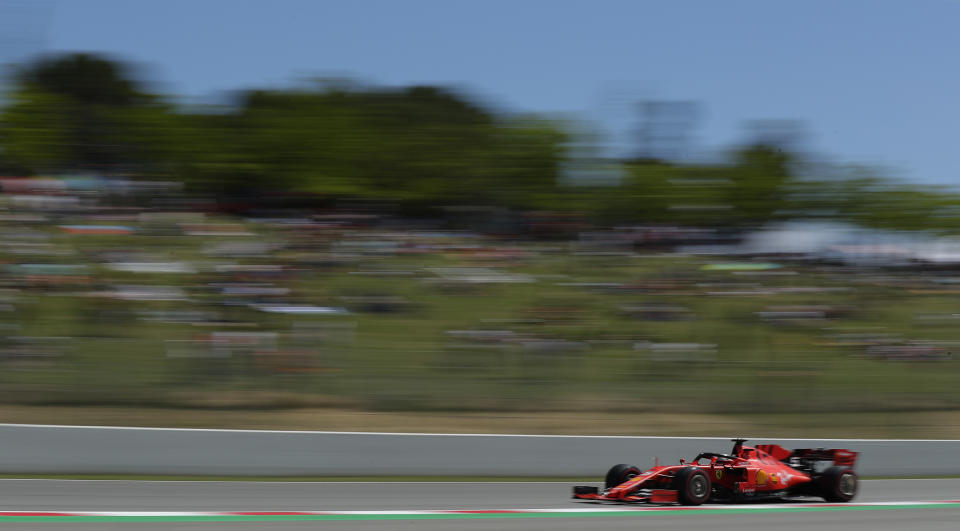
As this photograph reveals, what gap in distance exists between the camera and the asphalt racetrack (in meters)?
6.16

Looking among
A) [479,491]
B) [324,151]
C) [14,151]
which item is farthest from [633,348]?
[14,151]

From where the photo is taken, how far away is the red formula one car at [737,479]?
22.4ft

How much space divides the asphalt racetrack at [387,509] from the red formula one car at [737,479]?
0.37ft

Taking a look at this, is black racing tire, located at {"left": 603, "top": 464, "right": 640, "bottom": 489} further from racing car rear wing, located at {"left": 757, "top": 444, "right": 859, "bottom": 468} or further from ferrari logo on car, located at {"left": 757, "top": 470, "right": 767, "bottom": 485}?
racing car rear wing, located at {"left": 757, "top": 444, "right": 859, "bottom": 468}

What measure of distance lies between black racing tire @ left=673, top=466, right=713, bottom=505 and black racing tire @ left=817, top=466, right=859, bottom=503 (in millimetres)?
1296

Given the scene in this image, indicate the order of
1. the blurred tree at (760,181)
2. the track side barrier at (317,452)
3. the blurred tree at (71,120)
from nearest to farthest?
the track side barrier at (317,452)
the blurred tree at (71,120)
the blurred tree at (760,181)

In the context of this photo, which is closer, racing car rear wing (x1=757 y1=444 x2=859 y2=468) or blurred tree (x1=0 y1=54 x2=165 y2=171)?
racing car rear wing (x1=757 y1=444 x2=859 y2=468)

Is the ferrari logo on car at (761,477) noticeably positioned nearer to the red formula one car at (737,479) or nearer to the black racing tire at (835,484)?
the red formula one car at (737,479)

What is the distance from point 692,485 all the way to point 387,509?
2.32m

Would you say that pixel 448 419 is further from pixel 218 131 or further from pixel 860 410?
pixel 218 131

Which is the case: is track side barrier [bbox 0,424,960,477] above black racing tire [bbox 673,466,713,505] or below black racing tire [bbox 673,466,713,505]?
below

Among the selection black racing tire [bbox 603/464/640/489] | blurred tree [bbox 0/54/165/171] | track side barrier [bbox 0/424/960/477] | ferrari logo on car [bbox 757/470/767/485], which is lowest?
track side barrier [bbox 0/424/960/477]

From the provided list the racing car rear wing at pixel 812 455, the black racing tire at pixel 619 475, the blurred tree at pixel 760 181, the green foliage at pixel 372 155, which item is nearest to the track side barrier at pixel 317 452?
the racing car rear wing at pixel 812 455

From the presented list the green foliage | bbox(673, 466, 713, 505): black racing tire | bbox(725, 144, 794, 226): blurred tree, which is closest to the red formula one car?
bbox(673, 466, 713, 505): black racing tire
